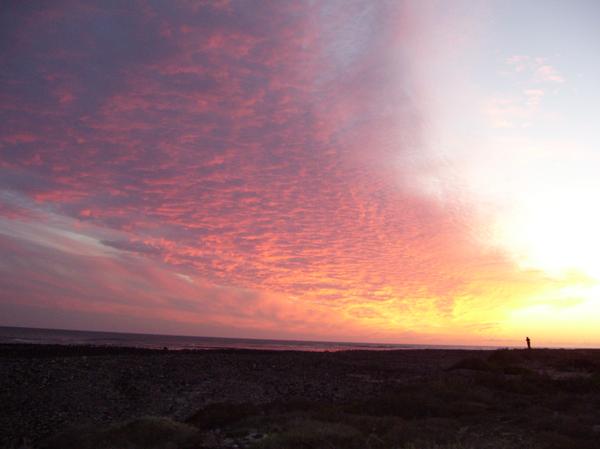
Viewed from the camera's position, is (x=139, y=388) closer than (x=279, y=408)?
No

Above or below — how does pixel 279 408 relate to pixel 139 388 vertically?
below

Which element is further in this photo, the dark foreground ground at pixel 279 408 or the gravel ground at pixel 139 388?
the gravel ground at pixel 139 388

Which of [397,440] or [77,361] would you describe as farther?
[77,361]

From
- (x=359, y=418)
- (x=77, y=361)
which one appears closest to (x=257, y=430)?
(x=359, y=418)

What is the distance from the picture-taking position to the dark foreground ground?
13.3m

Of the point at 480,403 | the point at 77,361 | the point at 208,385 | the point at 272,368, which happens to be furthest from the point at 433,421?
the point at 77,361

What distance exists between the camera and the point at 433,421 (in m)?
15.5

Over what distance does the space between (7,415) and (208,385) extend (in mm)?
10289

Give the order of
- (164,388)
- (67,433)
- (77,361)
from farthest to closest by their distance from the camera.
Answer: (77,361) < (164,388) < (67,433)

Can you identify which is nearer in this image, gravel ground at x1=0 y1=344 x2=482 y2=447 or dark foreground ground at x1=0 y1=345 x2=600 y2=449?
dark foreground ground at x1=0 y1=345 x2=600 y2=449

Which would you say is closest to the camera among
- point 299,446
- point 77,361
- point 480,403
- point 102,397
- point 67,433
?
point 299,446

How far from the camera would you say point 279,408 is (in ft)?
64.6

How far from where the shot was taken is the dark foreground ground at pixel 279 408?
13.3 m

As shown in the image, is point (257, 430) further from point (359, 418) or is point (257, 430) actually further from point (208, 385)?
point (208, 385)
